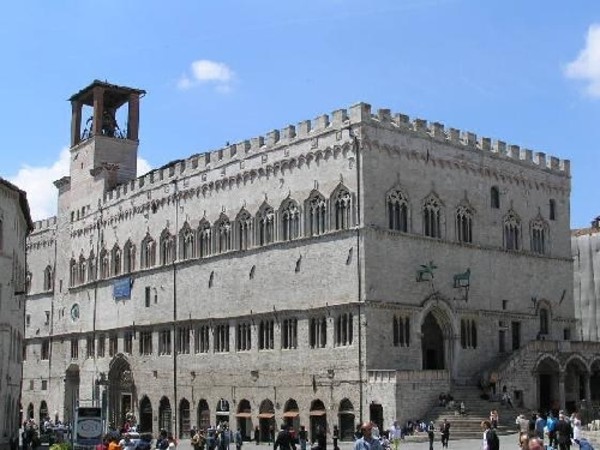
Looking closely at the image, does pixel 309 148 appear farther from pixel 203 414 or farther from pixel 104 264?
pixel 104 264

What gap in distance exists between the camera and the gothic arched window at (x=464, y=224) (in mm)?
51844

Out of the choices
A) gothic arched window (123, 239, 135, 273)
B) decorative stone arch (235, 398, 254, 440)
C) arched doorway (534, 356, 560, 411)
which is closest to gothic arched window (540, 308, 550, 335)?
arched doorway (534, 356, 560, 411)

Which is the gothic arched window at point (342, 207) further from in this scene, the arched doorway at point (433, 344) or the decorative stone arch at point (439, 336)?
the arched doorway at point (433, 344)

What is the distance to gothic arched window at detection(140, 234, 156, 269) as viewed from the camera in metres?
62.4

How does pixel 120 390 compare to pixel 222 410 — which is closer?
pixel 222 410

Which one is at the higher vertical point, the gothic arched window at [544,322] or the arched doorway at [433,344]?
the gothic arched window at [544,322]

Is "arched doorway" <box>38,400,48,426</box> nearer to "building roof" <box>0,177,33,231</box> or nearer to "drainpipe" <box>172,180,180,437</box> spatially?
"drainpipe" <box>172,180,180,437</box>

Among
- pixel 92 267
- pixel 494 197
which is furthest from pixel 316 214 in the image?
pixel 92 267

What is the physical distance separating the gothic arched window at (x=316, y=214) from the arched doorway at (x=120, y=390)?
63.9 ft

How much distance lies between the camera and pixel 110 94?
7081cm

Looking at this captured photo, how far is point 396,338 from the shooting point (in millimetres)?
47781

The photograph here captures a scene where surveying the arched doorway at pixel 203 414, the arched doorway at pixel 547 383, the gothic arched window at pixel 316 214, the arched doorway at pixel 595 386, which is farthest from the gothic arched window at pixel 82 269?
the arched doorway at pixel 595 386

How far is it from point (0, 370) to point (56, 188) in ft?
117

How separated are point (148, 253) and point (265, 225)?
1246 centimetres
